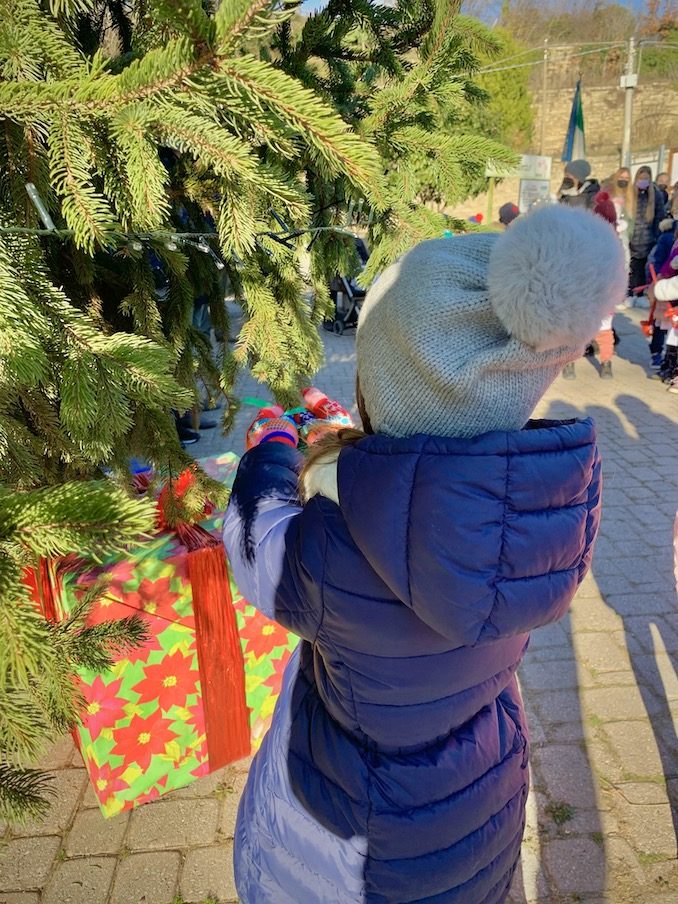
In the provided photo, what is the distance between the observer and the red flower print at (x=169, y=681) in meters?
2.16

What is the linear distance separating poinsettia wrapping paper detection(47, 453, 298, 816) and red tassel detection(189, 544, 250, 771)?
0.02 m

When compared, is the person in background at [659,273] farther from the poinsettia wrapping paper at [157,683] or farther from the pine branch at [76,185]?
the pine branch at [76,185]

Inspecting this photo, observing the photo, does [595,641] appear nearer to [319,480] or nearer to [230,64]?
[319,480]

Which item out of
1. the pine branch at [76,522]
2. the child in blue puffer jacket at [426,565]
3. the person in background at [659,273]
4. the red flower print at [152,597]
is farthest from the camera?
the person in background at [659,273]

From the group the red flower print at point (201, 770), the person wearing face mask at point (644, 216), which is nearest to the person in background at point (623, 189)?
the person wearing face mask at point (644, 216)

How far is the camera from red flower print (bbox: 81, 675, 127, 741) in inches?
81.0

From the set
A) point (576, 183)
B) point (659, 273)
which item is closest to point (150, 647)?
point (659, 273)

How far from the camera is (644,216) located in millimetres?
9984

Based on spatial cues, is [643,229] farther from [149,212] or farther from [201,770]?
[149,212]

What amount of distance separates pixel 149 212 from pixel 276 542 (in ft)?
1.98

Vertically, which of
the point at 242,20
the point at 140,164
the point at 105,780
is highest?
the point at 242,20

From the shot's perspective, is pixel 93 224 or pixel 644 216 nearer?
pixel 93 224

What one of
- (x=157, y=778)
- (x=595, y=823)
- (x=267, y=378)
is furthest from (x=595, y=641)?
(x=267, y=378)

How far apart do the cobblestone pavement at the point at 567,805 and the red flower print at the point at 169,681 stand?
470 millimetres
